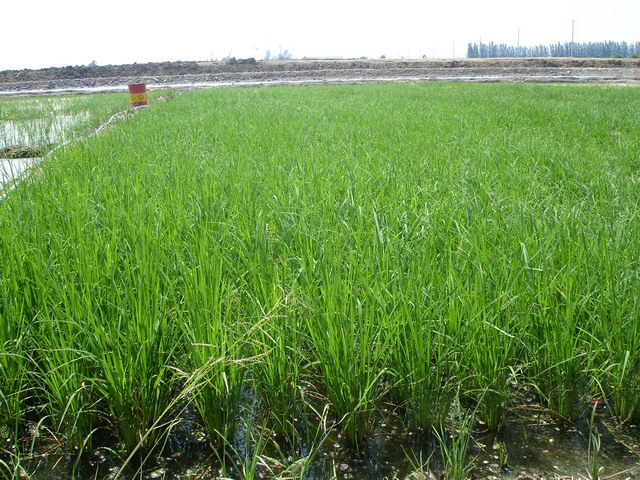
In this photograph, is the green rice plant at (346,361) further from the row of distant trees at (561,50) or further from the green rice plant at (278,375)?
the row of distant trees at (561,50)

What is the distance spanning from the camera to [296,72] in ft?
113

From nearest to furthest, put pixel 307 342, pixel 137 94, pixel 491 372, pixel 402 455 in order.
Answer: pixel 402 455 → pixel 491 372 → pixel 307 342 → pixel 137 94

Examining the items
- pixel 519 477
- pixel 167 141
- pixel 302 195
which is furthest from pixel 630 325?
pixel 167 141

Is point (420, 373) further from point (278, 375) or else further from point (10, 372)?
point (10, 372)

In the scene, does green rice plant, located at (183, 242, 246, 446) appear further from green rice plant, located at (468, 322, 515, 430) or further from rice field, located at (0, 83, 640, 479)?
green rice plant, located at (468, 322, 515, 430)

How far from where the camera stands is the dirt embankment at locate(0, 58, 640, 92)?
2981cm

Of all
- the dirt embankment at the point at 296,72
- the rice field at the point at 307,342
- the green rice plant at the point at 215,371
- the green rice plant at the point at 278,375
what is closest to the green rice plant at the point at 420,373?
the rice field at the point at 307,342

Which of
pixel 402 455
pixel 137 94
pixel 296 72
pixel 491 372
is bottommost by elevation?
pixel 402 455

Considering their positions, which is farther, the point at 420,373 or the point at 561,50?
the point at 561,50

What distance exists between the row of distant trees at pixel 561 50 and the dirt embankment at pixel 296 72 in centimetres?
4071

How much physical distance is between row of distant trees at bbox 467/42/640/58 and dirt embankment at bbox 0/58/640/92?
40710 mm

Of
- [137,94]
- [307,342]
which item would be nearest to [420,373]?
[307,342]

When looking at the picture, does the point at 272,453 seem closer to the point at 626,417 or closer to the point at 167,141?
the point at 626,417

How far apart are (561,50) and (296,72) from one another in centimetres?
5363
